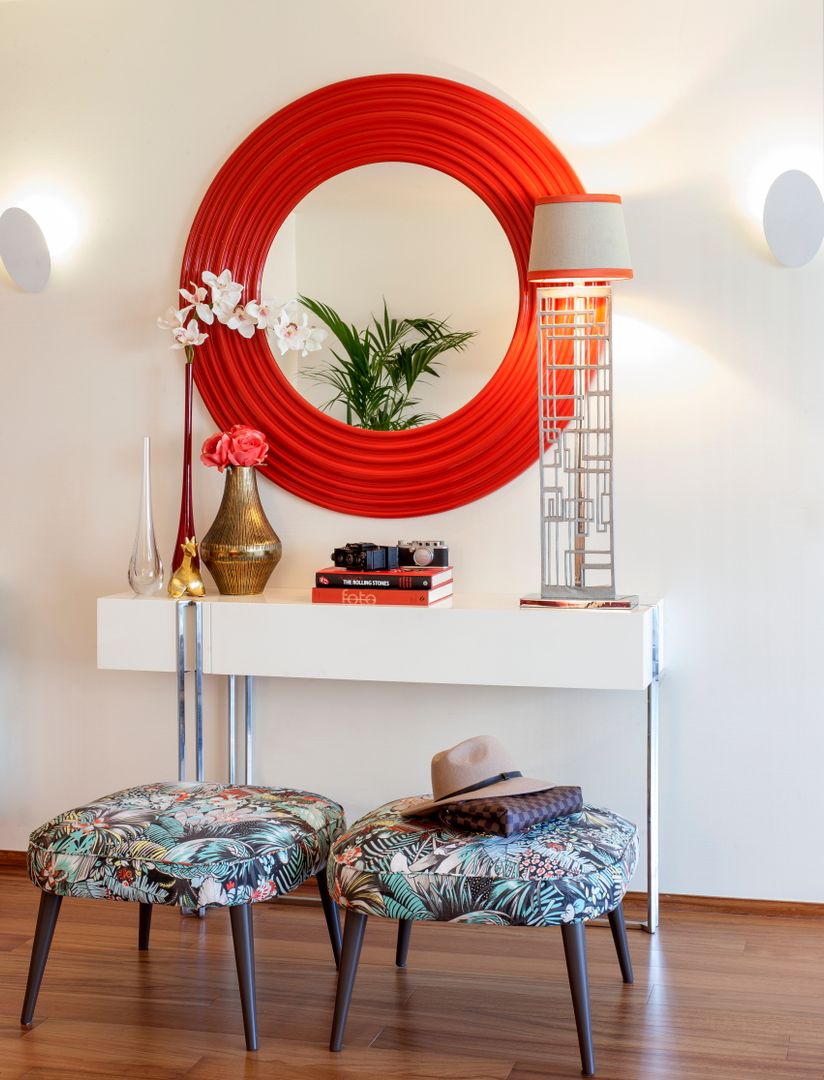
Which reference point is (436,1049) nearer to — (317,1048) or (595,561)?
(317,1048)

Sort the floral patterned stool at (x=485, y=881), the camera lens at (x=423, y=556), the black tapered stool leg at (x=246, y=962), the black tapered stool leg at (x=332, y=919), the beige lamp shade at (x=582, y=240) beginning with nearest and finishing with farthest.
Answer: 1. the floral patterned stool at (x=485, y=881)
2. the black tapered stool leg at (x=246, y=962)
3. the black tapered stool leg at (x=332, y=919)
4. the beige lamp shade at (x=582, y=240)
5. the camera lens at (x=423, y=556)

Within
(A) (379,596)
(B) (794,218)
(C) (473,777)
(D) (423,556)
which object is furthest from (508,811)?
(B) (794,218)

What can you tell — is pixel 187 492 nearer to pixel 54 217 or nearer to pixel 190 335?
pixel 190 335

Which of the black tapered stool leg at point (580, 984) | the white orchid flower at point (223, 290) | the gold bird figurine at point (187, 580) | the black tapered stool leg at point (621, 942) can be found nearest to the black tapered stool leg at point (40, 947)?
the gold bird figurine at point (187, 580)

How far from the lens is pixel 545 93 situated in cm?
309

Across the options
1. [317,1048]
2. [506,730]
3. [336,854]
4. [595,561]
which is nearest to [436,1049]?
[317,1048]

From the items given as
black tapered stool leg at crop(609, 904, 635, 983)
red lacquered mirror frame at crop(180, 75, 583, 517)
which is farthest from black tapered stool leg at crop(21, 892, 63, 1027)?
red lacquered mirror frame at crop(180, 75, 583, 517)

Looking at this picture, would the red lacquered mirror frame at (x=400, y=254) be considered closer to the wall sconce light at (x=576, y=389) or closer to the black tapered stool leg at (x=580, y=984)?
the wall sconce light at (x=576, y=389)

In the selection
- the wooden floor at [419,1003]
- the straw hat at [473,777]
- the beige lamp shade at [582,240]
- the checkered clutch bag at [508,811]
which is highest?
the beige lamp shade at [582,240]

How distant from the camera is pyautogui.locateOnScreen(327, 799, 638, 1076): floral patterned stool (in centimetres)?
225

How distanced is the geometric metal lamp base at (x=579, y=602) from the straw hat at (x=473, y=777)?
478 millimetres

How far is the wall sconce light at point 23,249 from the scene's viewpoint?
3383 millimetres

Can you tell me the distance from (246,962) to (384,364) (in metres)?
1.50

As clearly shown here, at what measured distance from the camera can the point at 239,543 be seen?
3115mm
